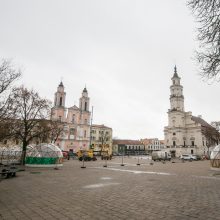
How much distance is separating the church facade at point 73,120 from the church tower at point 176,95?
3802 centimetres

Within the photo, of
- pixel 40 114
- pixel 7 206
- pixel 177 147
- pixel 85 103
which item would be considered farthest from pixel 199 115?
pixel 7 206

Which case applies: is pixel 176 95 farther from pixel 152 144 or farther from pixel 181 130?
pixel 152 144

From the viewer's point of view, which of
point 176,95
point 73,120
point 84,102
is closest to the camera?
point 73,120

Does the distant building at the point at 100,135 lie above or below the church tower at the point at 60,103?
below

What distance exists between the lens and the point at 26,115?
30.2 meters

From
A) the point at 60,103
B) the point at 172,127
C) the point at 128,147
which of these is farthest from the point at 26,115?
the point at 128,147

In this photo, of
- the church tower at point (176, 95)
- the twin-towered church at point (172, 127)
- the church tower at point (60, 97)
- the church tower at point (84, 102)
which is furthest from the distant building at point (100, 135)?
the church tower at point (176, 95)

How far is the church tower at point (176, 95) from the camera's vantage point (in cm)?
9712

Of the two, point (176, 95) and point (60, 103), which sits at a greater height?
point (176, 95)

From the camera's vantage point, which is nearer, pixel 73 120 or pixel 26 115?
pixel 26 115

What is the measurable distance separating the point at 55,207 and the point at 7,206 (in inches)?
64.6

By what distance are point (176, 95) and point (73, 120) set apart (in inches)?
1849

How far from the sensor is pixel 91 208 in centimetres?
714

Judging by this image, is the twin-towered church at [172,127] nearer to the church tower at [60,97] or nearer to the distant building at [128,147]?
the church tower at [60,97]
